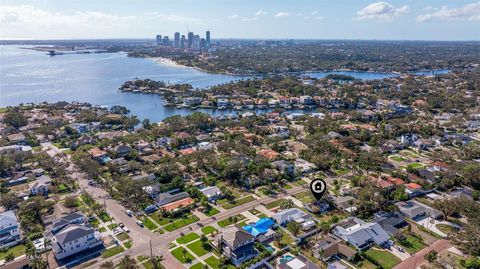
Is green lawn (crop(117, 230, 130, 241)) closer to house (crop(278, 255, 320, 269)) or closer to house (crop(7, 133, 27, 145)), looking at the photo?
house (crop(278, 255, 320, 269))

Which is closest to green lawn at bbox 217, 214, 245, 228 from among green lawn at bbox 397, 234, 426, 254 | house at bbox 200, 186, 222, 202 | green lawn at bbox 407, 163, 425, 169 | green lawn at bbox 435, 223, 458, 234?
house at bbox 200, 186, 222, 202

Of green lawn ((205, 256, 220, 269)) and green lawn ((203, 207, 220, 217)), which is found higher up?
green lawn ((203, 207, 220, 217))

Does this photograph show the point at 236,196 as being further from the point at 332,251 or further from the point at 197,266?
the point at 332,251

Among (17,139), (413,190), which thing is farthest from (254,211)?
(17,139)

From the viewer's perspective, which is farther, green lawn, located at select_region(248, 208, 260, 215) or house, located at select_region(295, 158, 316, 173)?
house, located at select_region(295, 158, 316, 173)

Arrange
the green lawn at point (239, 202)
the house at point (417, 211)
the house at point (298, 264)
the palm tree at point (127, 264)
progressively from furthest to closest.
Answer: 1. the green lawn at point (239, 202)
2. the house at point (417, 211)
3. the house at point (298, 264)
4. the palm tree at point (127, 264)

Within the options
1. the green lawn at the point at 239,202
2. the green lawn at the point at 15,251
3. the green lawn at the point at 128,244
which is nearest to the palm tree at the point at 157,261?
the green lawn at the point at 128,244

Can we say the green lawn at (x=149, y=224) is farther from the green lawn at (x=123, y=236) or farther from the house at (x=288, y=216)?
the house at (x=288, y=216)
